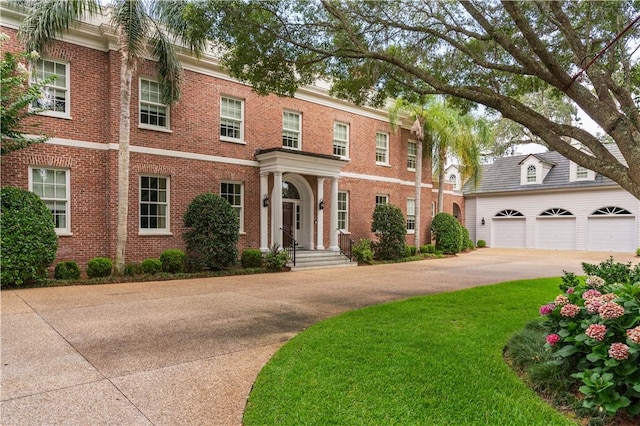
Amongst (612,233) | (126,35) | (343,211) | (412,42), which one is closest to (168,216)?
(126,35)

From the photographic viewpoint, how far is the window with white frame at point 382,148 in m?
19.6

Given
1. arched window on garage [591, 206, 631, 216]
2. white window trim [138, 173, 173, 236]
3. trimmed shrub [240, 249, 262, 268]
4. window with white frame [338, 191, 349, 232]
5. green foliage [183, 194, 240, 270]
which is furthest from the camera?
arched window on garage [591, 206, 631, 216]

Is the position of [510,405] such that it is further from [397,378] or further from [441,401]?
[397,378]

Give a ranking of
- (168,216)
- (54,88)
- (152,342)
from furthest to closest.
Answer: (168,216) < (54,88) < (152,342)

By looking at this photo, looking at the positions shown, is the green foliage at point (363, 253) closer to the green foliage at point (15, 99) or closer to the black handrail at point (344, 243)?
the black handrail at point (344, 243)

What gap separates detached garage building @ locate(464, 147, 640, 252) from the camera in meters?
21.6

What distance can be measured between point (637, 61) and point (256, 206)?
38.2ft

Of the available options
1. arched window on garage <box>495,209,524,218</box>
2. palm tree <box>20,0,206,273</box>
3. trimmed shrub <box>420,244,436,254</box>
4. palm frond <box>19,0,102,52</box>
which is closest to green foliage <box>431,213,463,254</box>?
trimmed shrub <box>420,244,436,254</box>

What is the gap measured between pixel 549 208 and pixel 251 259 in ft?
64.1

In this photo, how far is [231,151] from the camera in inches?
565

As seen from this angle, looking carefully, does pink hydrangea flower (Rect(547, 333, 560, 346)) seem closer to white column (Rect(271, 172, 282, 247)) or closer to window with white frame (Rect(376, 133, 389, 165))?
white column (Rect(271, 172, 282, 247))

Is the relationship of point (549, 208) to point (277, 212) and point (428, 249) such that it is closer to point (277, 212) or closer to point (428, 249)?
point (428, 249)

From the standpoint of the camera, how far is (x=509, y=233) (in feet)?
85.5

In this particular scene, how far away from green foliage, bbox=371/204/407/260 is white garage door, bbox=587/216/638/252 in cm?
1252
